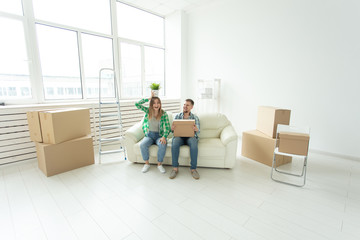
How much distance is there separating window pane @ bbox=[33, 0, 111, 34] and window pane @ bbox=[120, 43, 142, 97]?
0.58m

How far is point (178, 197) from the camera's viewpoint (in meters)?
1.93

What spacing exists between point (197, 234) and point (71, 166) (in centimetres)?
202

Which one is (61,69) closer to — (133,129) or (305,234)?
(133,129)

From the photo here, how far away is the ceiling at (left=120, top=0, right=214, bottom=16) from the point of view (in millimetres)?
4285

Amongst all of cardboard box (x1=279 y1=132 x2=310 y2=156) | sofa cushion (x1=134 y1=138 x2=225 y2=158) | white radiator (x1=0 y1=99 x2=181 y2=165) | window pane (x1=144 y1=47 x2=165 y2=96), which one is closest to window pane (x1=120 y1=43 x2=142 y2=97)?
window pane (x1=144 y1=47 x2=165 y2=96)

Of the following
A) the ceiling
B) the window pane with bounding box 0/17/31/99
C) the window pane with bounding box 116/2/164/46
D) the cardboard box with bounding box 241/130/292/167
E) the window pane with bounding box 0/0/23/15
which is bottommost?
the cardboard box with bounding box 241/130/292/167

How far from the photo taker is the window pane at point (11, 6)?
9.17ft

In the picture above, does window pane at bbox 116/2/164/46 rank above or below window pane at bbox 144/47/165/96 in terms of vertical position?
above

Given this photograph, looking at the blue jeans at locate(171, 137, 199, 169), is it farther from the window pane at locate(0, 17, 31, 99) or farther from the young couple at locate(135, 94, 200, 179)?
the window pane at locate(0, 17, 31, 99)

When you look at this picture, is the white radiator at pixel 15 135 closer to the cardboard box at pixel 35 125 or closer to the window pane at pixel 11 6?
the cardboard box at pixel 35 125

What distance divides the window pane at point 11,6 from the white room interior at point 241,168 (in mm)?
1636

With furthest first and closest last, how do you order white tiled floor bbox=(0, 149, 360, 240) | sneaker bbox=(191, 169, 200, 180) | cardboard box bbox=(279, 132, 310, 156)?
sneaker bbox=(191, 169, 200, 180) → cardboard box bbox=(279, 132, 310, 156) → white tiled floor bbox=(0, 149, 360, 240)

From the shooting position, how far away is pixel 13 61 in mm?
2912

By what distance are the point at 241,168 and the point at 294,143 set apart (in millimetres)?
791
